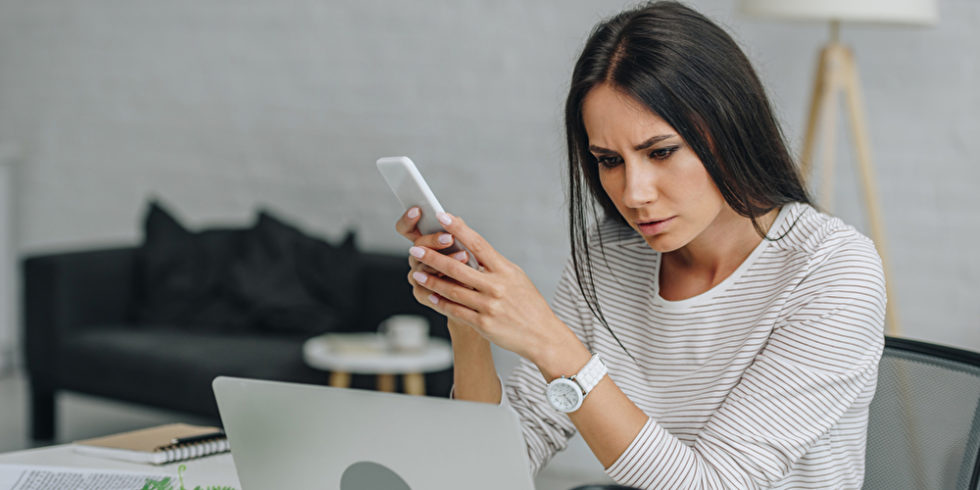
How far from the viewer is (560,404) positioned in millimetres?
1103

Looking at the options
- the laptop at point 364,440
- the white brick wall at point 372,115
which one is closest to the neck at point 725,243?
the laptop at point 364,440

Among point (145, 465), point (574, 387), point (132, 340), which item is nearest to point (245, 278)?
point (132, 340)

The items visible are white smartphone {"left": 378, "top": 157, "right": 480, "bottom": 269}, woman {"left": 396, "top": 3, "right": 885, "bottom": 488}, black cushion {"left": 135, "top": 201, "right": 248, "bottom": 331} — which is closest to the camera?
white smartphone {"left": 378, "top": 157, "right": 480, "bottom": 269}

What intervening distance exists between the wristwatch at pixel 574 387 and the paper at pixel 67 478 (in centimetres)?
49

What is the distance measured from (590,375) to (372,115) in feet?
8.80

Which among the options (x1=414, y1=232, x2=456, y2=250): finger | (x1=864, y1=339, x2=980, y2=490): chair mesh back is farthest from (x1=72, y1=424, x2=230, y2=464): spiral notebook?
(x1=864, y1=339, x2=980, y2=490): chair mesh back

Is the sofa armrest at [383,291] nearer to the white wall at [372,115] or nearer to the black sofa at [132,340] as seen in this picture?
the black sofa at [132,340]

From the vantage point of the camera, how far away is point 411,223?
3.78 ft

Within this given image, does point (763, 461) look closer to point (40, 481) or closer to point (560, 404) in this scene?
point (560, 404)

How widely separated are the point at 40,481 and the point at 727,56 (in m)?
0.93

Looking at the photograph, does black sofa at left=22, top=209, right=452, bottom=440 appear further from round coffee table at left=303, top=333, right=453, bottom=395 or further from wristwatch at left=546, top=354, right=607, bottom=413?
wristwatch at left=546, top=354, right=607, bottom=413

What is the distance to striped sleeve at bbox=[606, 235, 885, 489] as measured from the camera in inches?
45.2

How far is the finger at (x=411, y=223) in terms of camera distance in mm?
1123

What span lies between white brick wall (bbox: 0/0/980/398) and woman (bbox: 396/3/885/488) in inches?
53.8
